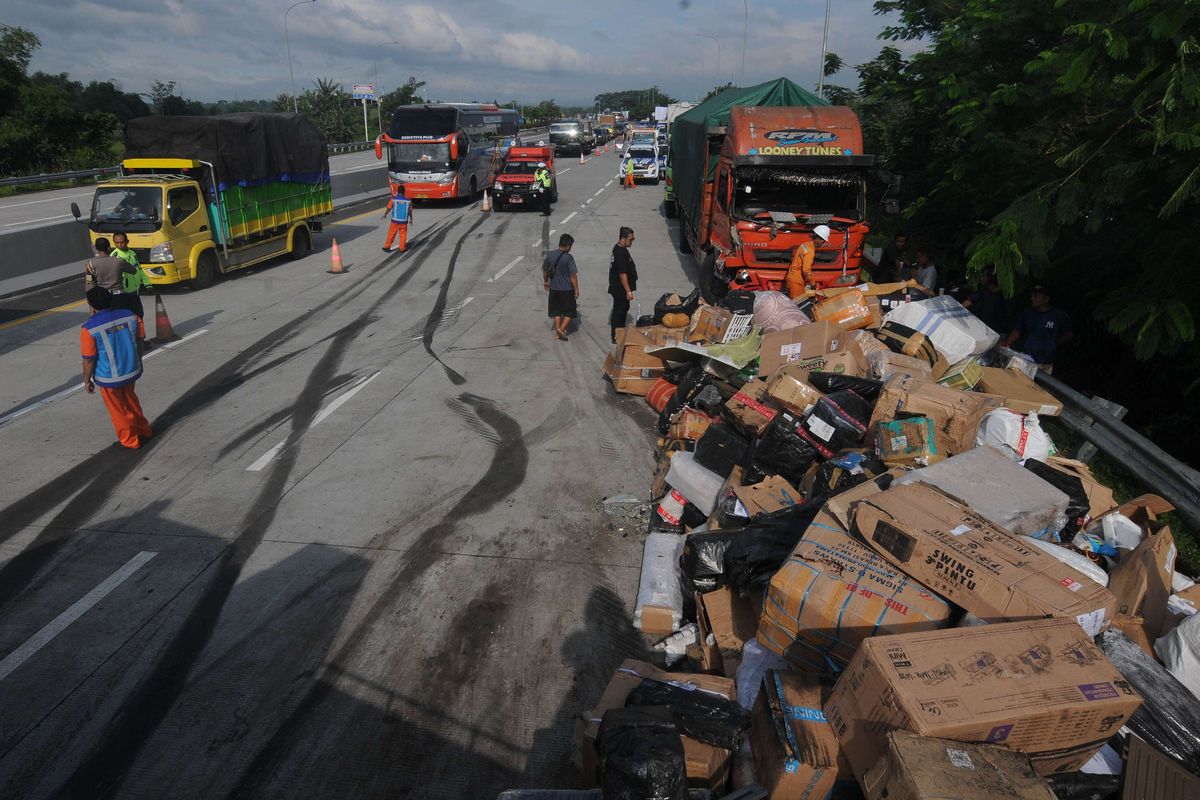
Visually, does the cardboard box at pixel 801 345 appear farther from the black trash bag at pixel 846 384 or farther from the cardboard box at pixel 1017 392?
the cardboard box at pixel 1017 392

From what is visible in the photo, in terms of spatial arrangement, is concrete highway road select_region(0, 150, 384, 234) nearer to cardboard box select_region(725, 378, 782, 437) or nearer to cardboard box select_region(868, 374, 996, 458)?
cardboard box select_region(725, 378, 782, 437)

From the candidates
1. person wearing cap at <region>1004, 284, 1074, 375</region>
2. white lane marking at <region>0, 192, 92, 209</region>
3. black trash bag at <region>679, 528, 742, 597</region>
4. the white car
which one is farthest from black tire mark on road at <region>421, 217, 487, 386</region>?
the white car

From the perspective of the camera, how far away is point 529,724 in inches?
170

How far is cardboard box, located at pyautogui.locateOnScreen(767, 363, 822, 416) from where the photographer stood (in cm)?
627

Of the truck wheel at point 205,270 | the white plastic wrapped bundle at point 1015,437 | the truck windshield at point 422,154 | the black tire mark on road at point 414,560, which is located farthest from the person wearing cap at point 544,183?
the white plastic wrapped bundle at point 1015,437

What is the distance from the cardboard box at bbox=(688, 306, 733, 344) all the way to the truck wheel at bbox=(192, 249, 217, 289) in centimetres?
995

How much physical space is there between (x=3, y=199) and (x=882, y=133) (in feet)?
98.1

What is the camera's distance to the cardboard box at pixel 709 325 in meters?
8.97

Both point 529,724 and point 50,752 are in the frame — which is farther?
point 529,724

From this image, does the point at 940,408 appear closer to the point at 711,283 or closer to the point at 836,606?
the point at 836,606

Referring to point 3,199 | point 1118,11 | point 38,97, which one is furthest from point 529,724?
point 38,97

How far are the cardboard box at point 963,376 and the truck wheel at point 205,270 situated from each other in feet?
42.4

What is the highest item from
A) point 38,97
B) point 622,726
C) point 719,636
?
point 38,97

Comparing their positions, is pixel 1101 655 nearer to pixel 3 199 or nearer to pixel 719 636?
pixel 719 636
